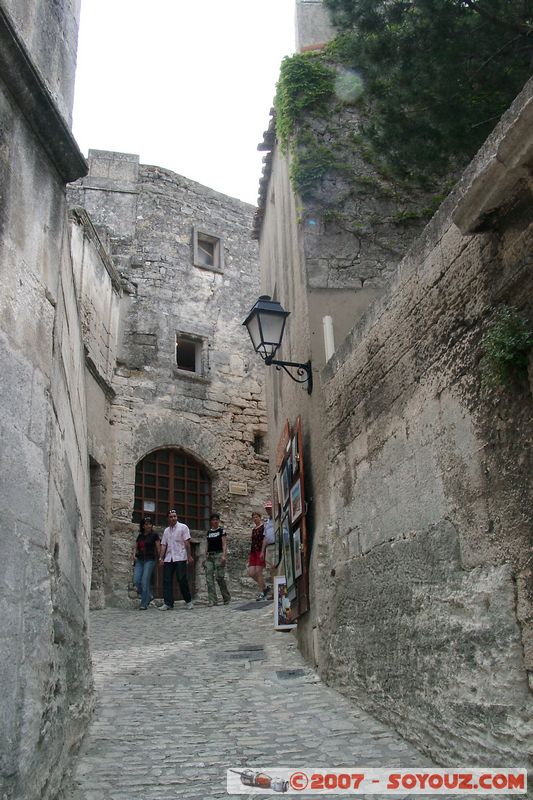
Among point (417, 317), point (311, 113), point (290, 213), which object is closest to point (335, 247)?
point (290, 213)

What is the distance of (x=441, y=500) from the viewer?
3.79 m

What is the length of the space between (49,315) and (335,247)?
424 centimetres

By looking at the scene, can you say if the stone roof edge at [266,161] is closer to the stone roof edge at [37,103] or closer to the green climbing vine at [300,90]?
the green climbing vine at [300,90]

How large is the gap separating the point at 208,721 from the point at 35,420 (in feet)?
8.46

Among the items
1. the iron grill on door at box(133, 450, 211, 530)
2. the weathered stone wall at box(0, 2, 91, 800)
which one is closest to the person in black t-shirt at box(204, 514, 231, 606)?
the iron grill on door at box(133, 450, 211, 530)

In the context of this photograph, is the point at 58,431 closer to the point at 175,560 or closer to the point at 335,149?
A: the point at 335,149

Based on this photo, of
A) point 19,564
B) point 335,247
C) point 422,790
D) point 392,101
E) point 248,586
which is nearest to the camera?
point 19,564

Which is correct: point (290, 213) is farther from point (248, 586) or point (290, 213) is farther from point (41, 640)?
point (248, 586)

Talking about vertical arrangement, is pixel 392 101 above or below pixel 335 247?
above

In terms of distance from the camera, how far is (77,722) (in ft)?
13.2

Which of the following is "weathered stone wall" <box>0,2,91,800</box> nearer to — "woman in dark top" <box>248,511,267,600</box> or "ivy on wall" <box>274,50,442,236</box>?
"ivy on wall" <box>274,50,442,236</box>

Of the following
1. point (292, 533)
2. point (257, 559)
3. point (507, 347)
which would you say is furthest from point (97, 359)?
point (507, 347)

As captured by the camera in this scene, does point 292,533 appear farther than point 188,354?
No

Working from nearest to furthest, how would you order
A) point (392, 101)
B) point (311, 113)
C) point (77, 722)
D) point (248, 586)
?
point (77, 722) → point (392, 101) → point (311, 113) → point (248, 586)
